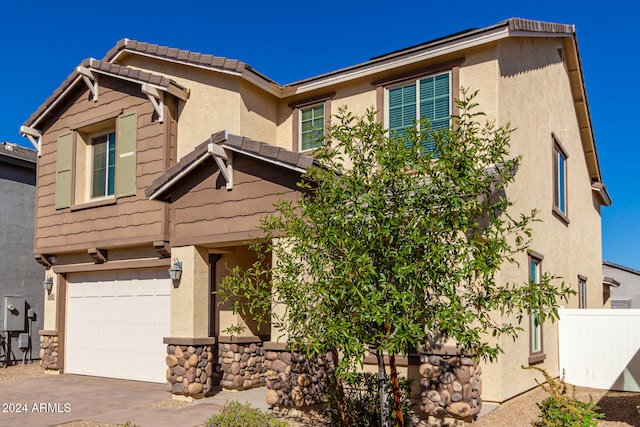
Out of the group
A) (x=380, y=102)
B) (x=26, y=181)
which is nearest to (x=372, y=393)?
(x=380, y=102)

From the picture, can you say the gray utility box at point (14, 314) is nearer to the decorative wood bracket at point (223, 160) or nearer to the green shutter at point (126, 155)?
the green shutter at point (126, 155)

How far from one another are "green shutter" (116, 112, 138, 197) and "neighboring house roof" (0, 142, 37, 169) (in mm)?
5825

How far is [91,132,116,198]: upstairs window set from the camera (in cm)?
1451

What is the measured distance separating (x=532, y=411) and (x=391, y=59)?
266 inches

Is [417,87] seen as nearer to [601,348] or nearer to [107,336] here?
[601,348]

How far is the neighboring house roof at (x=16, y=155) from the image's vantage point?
1781 cm

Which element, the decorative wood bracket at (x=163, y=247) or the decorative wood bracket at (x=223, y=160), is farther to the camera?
the decorative wood bracket at (x=163, y=247)

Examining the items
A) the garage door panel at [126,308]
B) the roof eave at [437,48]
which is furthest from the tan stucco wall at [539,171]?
the garage door panel at [126,308]

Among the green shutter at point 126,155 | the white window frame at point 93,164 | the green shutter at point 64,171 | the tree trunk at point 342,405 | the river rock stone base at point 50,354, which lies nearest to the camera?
the tree trunk at point 342,405

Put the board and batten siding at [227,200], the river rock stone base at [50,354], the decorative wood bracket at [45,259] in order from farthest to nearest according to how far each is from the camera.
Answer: the decorative wood bracket at [45,259] < the river rock stone base at [50,354] < the board and batten siding at [227,200]

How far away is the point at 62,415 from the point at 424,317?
6742 millimetres

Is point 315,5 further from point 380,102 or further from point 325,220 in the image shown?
point 325,220

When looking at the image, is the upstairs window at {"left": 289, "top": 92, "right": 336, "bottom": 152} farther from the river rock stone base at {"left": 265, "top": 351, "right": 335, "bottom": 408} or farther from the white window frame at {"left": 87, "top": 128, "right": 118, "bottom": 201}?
the river rock stone base at {"left": 265, "top": 351, "right": 335, "bottom": 408}

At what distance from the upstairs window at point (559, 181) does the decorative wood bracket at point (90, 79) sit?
35.2ft
